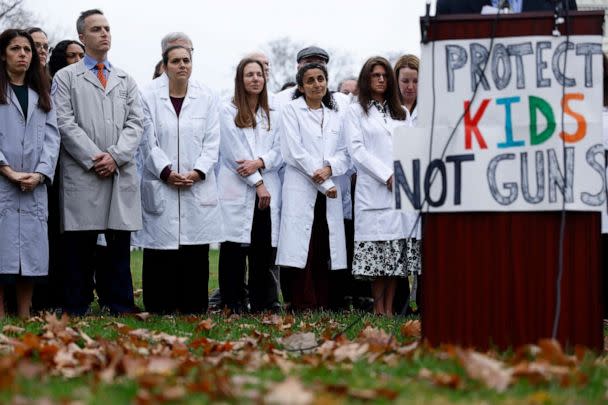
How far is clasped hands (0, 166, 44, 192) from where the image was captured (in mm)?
9070

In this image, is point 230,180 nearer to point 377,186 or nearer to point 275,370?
point 377,186

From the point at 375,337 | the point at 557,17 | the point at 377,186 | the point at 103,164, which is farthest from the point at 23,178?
the point at 557,17

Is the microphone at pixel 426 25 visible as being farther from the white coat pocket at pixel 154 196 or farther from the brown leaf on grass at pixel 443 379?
the white coat pocket at pixel 154 196

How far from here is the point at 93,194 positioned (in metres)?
9.51

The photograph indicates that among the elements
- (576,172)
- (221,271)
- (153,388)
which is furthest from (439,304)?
(221,271)

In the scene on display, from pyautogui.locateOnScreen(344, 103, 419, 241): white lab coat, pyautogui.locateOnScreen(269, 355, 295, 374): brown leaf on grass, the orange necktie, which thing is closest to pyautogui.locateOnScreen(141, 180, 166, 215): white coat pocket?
the orange necktie

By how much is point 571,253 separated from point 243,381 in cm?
223

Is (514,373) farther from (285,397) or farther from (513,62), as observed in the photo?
(513,62)

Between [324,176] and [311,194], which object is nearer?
[324,176]

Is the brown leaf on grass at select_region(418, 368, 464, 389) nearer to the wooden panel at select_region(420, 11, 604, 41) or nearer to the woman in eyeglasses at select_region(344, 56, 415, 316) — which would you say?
the wooden panel at select_region(420, 11, 604, 41)

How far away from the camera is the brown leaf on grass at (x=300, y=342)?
21.0 feet

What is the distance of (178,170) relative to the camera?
10.4 metres

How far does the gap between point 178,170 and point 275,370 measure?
5.45 meters

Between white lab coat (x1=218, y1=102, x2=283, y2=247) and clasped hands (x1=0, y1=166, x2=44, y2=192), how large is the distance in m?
2.08
